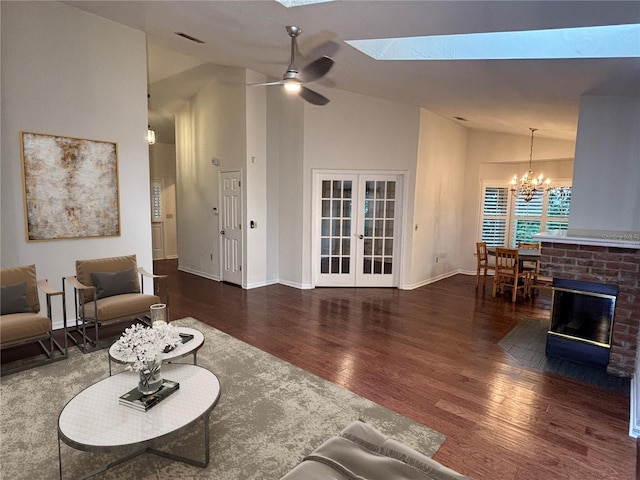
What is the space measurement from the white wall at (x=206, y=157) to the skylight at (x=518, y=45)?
2911mm

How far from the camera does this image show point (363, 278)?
21.1 ft

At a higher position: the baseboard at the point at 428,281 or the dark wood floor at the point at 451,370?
the baseboard at the point at 428,281

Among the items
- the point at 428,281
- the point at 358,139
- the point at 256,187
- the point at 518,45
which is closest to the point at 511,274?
the point at 428,281

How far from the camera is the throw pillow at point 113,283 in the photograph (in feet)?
12.6

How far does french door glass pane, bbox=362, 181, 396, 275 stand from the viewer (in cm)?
630

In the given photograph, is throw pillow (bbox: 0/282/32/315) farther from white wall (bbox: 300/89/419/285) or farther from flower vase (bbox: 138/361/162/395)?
white wall (bbox: 300/89/419/285)

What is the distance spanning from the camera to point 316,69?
3244mm

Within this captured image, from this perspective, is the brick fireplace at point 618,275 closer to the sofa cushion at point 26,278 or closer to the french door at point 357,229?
the french door at point 357,229

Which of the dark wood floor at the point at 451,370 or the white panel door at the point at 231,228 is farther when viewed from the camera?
the white panel door at the point at 231,228

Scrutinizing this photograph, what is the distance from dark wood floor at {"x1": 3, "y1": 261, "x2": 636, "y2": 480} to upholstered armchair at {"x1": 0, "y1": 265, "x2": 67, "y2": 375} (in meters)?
1.57

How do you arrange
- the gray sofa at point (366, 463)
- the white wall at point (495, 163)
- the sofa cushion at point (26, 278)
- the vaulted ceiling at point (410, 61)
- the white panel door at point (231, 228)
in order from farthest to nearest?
the white wall at point (495, 163) → the white panel door at point (231, 228) → the sofa cushion at point (26, 278) → the vaulted ceiling at point (410, 61) → the gray sofa at point (366, 463)

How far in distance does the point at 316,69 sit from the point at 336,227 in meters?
3.36

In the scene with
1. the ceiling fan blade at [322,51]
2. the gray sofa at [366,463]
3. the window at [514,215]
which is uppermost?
the ceiling fan blade at [322,51]

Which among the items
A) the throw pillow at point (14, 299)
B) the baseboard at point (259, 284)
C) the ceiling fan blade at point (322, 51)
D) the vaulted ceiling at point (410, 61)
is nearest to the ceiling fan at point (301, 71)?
the vaulted ceiling at point (410, 61)
